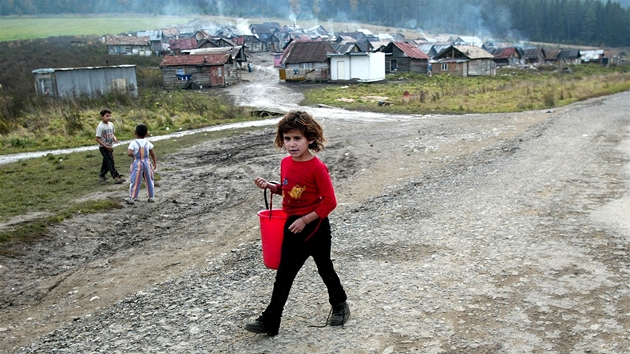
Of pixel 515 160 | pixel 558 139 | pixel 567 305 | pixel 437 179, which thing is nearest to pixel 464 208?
pixel 437 179

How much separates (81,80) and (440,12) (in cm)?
12955

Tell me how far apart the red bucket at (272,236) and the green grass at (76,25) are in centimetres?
9854

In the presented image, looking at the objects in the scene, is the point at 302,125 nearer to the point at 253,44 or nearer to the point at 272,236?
the point at 272,236

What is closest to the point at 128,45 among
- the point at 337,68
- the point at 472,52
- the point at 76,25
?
the point at 76,25

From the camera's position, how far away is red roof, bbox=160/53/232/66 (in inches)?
2063

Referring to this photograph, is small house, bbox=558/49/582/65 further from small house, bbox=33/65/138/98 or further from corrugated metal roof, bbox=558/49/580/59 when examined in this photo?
small house, bbox=33/65/138/98

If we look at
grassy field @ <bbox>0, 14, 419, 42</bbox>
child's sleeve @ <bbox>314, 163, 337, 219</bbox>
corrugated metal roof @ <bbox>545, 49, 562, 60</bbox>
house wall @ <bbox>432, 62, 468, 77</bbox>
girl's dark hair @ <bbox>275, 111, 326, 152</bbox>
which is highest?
grassy field @ <bbox>0, 14, 419, 42</bbox>

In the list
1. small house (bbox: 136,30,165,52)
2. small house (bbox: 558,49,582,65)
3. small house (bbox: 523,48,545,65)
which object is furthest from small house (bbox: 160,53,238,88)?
small house (bbox: 558,49,582,65)

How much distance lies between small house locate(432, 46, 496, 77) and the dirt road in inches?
2115

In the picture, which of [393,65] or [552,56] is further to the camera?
[552,56]

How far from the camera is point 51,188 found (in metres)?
11.0

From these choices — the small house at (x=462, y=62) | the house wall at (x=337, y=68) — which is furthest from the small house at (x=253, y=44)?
the house wall at (x=337, y=68)

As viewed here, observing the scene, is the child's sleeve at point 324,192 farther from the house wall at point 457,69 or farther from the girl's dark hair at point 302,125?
the house wall at point 457,69

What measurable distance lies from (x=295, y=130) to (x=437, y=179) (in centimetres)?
656
